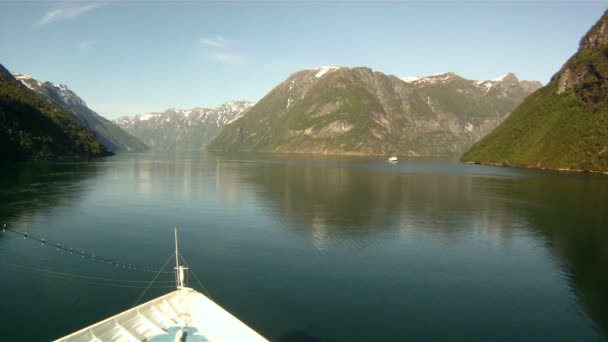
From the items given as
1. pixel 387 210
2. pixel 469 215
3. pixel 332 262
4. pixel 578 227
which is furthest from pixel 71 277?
pixel 578 227

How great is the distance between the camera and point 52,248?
58.8 m

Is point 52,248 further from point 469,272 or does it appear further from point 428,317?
point 469,272

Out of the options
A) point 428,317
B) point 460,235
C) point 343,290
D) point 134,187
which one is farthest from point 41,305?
point 134,187

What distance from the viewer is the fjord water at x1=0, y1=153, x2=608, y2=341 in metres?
37.4

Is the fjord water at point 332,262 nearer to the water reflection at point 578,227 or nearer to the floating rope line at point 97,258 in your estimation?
the water reflection at point 578,227

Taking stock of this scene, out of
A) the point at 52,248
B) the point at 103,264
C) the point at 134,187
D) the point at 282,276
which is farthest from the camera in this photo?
the point at 134,187

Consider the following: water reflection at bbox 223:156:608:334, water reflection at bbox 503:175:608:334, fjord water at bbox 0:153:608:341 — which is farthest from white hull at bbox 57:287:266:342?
water reflection at bbox 503:175:608:334

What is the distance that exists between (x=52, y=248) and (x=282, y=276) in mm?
36852

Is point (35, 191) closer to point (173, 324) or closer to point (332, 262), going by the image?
point (332, 262)

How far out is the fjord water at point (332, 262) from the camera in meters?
37.4

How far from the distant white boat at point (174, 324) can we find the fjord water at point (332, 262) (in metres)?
6.90

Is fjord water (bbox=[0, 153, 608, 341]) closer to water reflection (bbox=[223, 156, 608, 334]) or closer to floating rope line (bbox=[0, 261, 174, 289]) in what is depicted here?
floating rope line (bbox=[0, 261, 174, 289])

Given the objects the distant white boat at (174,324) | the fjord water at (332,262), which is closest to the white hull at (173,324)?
the distant white boat at (174,324)

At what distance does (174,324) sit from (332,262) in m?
28.4
